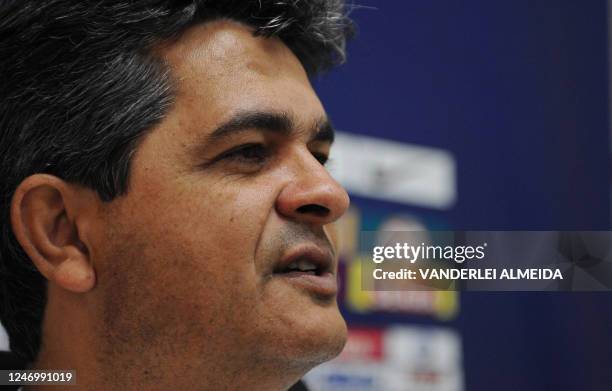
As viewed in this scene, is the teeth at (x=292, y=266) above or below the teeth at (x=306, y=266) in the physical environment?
below

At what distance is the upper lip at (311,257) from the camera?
1.07 metres

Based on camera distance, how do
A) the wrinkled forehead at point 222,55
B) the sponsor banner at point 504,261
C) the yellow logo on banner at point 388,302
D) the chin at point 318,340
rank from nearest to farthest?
the chin at point 318,340, the wrinkled forehead at point 222,55, the sponsor banner at point 504,261, the yellow logo on banner at point 388,302

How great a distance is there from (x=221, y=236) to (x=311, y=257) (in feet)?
0.41

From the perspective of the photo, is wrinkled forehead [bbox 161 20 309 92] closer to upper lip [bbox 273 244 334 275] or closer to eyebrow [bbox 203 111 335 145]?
eyebrow [bbox 203 111 335 145]

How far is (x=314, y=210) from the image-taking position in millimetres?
1107

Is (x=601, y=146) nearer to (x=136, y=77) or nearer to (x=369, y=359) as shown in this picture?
(x=369, y=359)

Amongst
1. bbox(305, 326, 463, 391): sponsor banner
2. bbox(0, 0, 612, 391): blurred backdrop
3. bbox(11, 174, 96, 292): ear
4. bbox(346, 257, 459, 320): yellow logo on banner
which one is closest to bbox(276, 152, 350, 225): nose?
bbox(11, 174, 96, 292): ear

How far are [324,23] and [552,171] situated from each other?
1.87 feet

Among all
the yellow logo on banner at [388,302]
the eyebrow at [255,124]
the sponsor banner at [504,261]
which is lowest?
the sponsor banner at [504,261]

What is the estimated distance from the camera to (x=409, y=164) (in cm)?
182

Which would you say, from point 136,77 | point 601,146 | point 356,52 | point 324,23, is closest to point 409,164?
point 356,52

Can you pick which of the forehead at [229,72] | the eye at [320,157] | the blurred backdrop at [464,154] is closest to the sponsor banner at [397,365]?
the blurred backdrop at [464,154]

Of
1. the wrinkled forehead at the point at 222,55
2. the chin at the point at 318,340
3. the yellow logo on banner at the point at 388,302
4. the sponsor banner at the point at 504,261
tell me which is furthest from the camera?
the yellow logo on banner at the point at 388,302

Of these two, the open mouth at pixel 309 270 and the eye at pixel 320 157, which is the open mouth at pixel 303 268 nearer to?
the open mouth at pixel 309 270
